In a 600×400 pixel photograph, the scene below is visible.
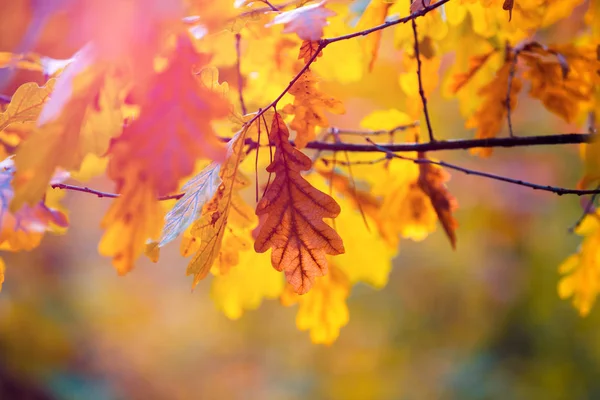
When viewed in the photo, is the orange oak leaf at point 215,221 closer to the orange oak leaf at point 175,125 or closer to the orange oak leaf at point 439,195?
the orange oak leaf at point 175,125

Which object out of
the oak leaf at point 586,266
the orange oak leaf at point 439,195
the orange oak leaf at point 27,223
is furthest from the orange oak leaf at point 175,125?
the oak leaf at point 586,266

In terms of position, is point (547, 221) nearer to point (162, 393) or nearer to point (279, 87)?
point (279, 87)

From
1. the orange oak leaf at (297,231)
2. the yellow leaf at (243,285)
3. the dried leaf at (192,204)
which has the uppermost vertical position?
the dried leaf at (192,204)

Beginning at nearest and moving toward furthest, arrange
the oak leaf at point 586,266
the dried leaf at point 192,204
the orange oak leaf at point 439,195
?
the dried leaf at point 192,204
the orange oak leaf at point 439,195
the oak leaf at point 586,266

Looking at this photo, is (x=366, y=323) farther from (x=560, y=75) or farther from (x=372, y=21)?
(x=372, y=21)

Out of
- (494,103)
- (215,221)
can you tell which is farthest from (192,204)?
(494,103)

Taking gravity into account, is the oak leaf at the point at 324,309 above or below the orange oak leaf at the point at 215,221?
below

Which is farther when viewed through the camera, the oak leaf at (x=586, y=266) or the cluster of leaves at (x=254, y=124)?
the oak leaf at (x=586, y=266)
